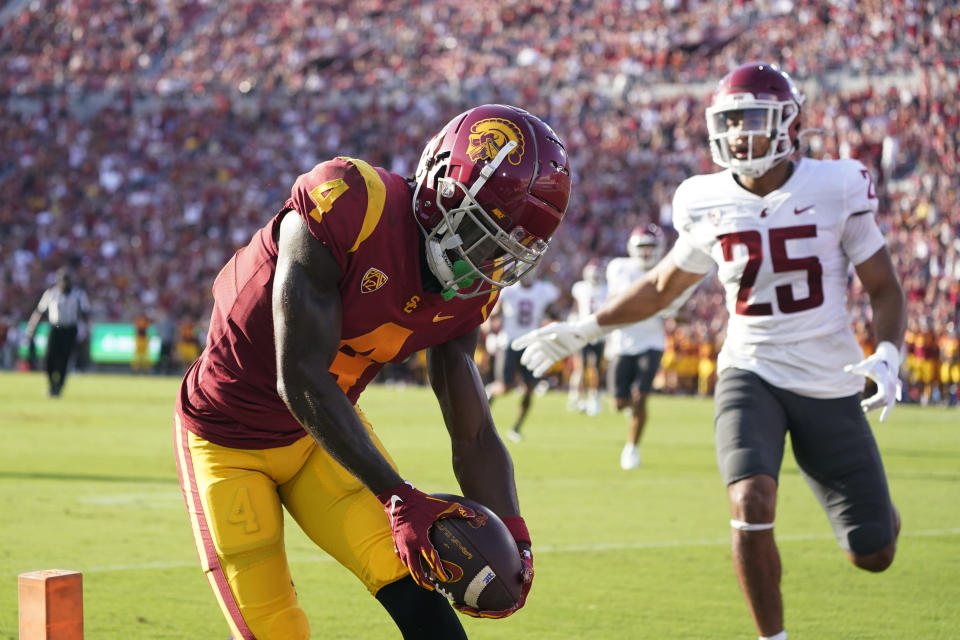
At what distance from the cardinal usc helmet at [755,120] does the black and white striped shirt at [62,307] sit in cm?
1482

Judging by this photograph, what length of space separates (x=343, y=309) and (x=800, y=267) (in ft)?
7.48

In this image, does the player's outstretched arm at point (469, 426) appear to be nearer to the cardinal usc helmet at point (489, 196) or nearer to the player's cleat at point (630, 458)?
the cardinal usc helmet at point (489, 196)

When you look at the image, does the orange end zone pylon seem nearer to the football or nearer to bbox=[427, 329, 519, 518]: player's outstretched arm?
the football

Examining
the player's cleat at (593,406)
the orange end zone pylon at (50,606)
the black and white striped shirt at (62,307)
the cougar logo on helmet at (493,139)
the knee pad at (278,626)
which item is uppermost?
the cougar logo on helmet at (493,139)

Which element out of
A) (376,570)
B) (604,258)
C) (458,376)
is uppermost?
(458,376)

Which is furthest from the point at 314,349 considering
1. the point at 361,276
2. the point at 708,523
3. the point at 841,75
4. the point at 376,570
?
the point at 841,75

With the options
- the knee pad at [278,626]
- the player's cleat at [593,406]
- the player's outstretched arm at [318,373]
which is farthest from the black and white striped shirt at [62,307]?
the player's outstretched arm at [318,373]

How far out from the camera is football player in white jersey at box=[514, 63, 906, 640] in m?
4.55

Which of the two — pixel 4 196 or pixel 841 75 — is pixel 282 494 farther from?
pixel 4 196

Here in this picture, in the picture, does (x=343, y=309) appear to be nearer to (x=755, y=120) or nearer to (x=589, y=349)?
(x=755, y=120)

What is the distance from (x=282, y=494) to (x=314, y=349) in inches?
26.3

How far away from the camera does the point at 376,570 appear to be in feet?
10.5

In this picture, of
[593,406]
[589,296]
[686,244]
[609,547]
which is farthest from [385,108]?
[686,244]

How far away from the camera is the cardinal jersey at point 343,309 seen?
9.88ft
